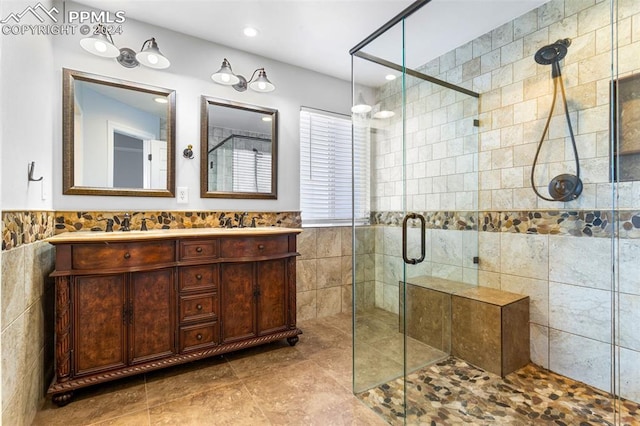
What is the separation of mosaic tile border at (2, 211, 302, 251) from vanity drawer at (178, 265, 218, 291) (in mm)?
538

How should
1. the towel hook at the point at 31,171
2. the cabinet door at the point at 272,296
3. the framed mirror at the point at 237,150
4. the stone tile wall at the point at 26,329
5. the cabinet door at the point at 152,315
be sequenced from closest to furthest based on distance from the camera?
the stone tile wall at the point at 26,329, the towel hook at the point at 31,171, the cabinet door at the point at 152,315, the cabinet door at the point at 272,296, the framed mirror at the point at 237,150

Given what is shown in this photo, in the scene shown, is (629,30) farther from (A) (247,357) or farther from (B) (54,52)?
(B) (54,52)

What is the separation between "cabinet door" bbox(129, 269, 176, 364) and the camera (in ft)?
6.06

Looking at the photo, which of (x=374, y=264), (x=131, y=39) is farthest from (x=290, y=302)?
(x=131, y=39)

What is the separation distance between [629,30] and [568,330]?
1850mm

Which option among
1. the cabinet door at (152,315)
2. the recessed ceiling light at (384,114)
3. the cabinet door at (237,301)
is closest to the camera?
the cabinet door at (152,315)

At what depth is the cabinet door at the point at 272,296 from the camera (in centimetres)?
229

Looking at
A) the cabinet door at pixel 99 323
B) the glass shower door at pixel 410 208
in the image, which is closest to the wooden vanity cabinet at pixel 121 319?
the cabinet door at pixel 99 323

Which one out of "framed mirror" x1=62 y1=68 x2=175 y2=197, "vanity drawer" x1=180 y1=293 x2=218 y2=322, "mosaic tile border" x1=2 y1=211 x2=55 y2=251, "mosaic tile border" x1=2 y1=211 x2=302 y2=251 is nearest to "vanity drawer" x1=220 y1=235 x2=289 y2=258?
"vanity drawer" x1=180 y1=293 x2=218 y2=322

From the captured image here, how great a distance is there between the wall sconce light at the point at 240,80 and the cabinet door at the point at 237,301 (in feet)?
4.93

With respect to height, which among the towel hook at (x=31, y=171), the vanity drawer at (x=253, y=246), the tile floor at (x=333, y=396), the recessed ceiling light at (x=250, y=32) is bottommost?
the tile floor at (x=333, y=396)

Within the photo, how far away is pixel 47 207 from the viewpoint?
6.09 ft

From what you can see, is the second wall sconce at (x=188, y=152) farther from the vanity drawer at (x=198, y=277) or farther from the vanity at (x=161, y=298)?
the vanity drawer at (x=198, y=277)

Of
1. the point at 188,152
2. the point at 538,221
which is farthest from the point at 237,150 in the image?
the point at 538,221
